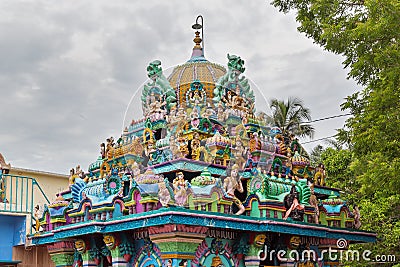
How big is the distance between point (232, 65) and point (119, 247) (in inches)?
123

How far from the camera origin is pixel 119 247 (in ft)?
24.3

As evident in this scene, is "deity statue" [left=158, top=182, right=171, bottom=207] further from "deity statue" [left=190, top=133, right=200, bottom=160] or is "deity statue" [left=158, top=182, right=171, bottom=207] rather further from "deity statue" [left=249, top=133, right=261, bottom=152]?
"deity statue" [left=249, top=133, right=261, bottom=152]

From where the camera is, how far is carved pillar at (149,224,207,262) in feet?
21.4

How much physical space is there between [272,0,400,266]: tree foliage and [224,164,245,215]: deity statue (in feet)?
4.87

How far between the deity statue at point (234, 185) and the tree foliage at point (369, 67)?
1483mm

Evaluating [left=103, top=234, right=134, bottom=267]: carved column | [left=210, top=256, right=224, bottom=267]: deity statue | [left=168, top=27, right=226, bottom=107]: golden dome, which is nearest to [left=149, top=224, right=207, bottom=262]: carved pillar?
[left=210, top=256, right=224, bottom=267]: deity statue

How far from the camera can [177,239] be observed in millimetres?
6531

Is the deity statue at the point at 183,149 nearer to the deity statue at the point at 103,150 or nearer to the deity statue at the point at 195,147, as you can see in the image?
the deity statue at the point at 195,147

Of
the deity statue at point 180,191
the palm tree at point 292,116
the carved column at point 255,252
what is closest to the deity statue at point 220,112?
the deity statue at point 180,191

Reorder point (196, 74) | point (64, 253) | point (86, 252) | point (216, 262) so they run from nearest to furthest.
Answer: point (216, 262)
point (86, 252)
point (64, 253)
point (196, 74)

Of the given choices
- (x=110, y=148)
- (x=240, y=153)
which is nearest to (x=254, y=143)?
(x=240, y=153)

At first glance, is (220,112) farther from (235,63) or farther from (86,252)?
(86,252)

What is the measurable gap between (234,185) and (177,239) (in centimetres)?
117

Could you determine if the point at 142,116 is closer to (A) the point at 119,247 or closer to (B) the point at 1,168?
(A) the point at 119,247
